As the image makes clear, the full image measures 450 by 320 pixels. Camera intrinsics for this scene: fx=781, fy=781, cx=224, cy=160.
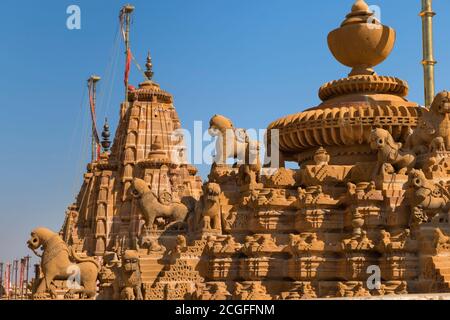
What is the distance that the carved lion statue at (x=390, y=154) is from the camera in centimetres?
2525

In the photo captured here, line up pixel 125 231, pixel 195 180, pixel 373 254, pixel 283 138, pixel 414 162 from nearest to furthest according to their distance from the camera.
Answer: pixel 373 254 → pixel 414 162 → pixel 283 138 → pixel 125 231 → pixel 195 180

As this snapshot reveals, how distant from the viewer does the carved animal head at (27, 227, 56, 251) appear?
86.5 ft

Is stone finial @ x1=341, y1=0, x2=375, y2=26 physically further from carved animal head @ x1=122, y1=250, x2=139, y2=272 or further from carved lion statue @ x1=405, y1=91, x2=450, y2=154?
carved animal head @ x1=122, y1=250, x2=139, y2=272

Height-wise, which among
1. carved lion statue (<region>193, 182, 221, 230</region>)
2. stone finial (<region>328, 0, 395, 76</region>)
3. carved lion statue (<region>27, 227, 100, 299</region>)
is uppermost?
stone finial (<region>328, 0, 395, 76</region>)

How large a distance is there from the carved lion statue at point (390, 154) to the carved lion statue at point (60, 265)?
1009 cm

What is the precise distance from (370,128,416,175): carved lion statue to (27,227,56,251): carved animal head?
1114 cm

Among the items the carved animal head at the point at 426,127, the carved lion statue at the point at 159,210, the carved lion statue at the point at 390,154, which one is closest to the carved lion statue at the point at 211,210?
the carved lion statue at the point at 159,210

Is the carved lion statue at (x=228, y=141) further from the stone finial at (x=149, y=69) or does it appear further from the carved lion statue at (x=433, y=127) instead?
the stone finial at (x=149, y=69)

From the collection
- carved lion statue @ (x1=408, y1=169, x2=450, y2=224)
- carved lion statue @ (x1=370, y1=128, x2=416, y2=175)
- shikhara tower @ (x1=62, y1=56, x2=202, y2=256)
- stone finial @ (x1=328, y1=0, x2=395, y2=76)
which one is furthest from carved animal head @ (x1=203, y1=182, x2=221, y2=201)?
shikhara tower @ (x1=62, y1=56, x2=202, y2=256)

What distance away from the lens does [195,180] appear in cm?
6250
